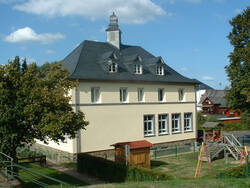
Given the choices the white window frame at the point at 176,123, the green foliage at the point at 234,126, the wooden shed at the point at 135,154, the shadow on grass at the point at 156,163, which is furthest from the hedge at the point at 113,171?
the green foliage at the point at 234,126

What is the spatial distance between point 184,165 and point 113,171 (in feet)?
25.9

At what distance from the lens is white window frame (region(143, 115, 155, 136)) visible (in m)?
30.8

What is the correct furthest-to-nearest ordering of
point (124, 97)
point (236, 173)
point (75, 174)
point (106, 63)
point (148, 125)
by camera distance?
1. point (148, 125)
2. point (124, 97)
3. point (106, 63)
4. point (75, 174)
5. point (236, 173)

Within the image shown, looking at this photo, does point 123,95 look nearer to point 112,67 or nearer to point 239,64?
point 112,67

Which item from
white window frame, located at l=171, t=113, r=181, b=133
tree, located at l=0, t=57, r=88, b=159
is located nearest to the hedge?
tree, located at l=0, t=57, r=88, b=159

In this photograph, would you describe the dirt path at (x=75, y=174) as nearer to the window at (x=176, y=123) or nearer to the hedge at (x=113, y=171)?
the hedge at (x=113, y=171)

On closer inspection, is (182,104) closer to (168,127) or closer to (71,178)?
(168,127)

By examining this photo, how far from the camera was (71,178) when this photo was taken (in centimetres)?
Answer: 1988

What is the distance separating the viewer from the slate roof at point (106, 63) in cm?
2736

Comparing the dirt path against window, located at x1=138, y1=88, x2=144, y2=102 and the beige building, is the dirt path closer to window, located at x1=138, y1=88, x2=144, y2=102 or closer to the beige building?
the beige building

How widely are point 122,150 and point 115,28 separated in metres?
18.3

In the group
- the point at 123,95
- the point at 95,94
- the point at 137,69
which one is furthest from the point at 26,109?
the point at 137,69

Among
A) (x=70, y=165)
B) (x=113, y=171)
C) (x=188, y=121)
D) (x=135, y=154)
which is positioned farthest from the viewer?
(x=188, y=121)

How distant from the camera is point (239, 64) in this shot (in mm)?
32094
